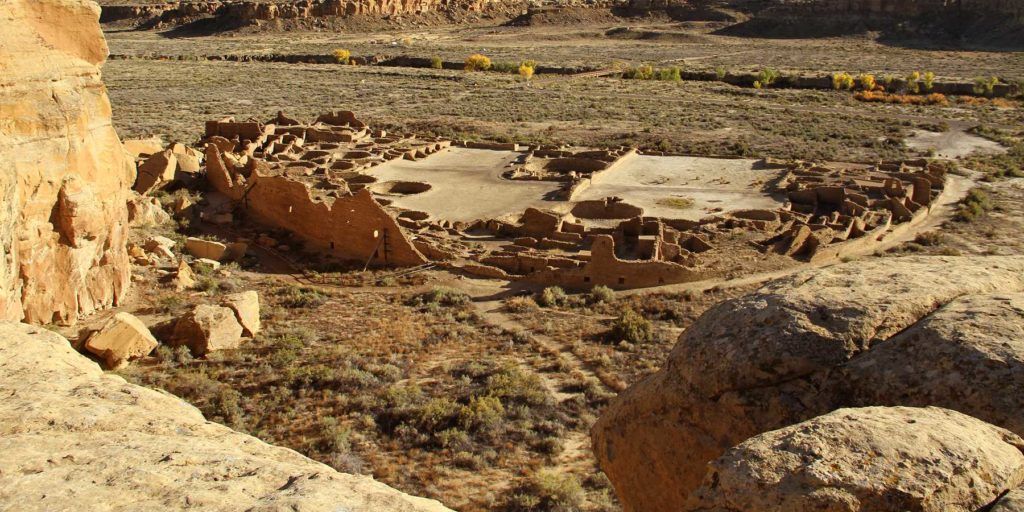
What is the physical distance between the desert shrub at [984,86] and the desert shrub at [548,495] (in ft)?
197

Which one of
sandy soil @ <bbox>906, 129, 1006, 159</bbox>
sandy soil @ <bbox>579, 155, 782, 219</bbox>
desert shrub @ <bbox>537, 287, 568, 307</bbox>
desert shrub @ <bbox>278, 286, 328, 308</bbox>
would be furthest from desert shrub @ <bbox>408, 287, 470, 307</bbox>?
sandy soil @ <bbox>906, 129, 1006, 159</bbox>

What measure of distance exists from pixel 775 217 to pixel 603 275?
8709 millimetres

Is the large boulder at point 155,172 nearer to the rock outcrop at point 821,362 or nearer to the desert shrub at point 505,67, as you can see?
the rock outcrop at point 821,362

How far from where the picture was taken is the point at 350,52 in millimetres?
86625

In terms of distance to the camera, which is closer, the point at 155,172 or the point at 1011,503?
the point at 1011,503

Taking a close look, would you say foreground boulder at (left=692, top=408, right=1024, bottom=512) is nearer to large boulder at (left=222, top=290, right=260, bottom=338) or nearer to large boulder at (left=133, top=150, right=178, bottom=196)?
large boulder at (left=222, top=290, right=260, bottom=338)

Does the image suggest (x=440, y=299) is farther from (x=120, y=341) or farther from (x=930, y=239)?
(x=930, y=239)

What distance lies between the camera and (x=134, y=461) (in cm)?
582

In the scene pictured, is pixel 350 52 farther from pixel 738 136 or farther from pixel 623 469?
pixel 623 469

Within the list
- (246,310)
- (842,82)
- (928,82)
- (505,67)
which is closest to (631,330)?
(246,310)

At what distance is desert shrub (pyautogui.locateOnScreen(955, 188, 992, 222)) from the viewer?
28453mm

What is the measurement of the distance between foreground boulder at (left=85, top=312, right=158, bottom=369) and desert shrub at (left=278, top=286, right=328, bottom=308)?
407 cm

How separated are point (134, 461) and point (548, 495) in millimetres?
6856

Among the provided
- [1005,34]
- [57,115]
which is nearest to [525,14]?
[1005,34]
